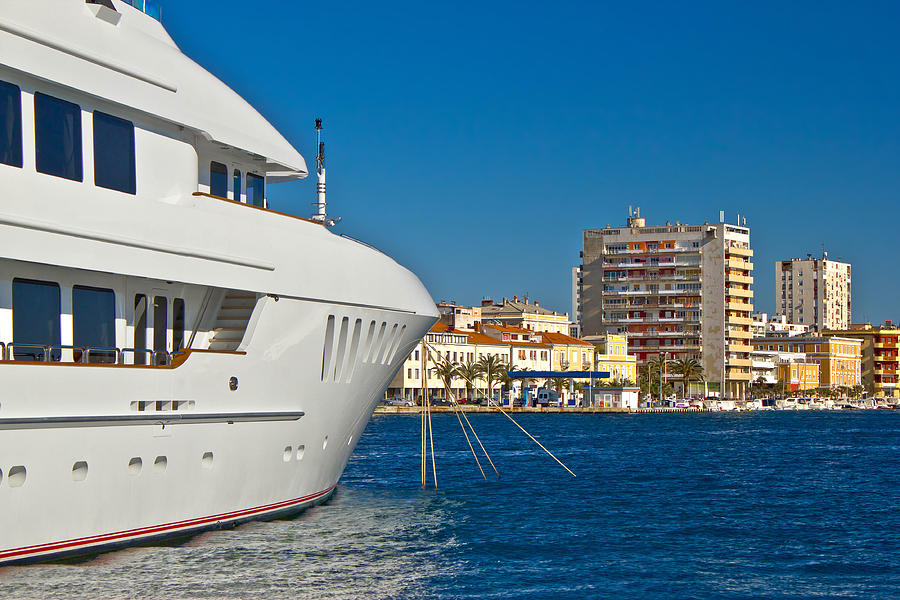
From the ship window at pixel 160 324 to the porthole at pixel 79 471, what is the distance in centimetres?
267

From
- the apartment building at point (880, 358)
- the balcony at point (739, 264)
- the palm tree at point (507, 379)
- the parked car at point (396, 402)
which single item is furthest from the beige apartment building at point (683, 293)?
the apartment building at point (880, 358)

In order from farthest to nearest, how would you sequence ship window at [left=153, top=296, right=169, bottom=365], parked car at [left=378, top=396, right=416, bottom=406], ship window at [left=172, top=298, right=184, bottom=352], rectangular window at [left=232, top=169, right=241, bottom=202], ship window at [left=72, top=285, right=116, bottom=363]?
parked car at [left=378, top=396, right=416, bottom=406] < rectangular window at [left=232, top=169, right=241, bottom=202] < ship window at [left=172, top=298, right=184, bottom=352] < ship window at [left=153, top=296, right=169, bottom=365] < ship window at [left=72, top=285, right=116, bottom=363]

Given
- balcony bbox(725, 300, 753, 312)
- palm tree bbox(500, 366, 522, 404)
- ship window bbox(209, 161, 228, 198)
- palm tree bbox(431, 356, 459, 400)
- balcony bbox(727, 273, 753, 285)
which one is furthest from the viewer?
balcony bbox(725, 300, 753, 312)

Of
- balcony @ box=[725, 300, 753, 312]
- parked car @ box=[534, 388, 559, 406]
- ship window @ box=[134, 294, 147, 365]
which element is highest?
balcony @ box=[725, 300, 753, 312]

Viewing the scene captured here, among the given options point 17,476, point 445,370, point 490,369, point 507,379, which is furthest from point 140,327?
point 507,379

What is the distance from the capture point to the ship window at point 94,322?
15789 mm

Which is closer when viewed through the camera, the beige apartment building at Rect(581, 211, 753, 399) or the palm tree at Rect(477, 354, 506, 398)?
the palm tree at Rect(477, 354, 506, 398)

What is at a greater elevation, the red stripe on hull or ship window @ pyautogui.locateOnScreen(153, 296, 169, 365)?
ship window @ pyautogui.locateOnScreen(153, 296, 169, 365)

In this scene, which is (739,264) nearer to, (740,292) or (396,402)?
(740,292)

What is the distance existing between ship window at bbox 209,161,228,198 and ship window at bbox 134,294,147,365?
3097 mm

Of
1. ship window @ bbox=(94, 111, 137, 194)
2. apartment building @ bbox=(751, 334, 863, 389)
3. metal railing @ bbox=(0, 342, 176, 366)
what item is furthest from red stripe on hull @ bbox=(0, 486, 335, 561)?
apartment building @ bbox=(751, 334, 863, 389)

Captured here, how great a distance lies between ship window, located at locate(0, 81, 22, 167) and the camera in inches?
580

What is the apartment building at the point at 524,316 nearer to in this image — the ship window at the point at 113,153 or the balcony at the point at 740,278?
the balcony at the point at 740,278

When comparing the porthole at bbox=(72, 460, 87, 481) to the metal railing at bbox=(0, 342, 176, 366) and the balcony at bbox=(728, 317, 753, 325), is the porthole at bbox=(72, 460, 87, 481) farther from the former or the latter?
the balcony at bbox=(728, 317, 753, 325)
